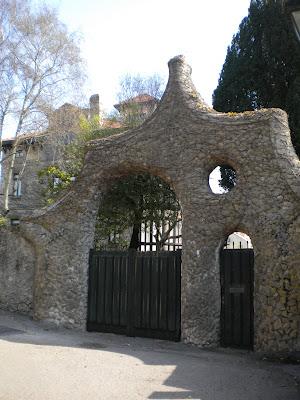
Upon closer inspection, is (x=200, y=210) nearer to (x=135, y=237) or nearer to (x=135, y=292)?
(x=135, y=292)

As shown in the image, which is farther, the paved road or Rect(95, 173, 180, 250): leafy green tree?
Rect(95, 173, 180, 250): leafy green tree

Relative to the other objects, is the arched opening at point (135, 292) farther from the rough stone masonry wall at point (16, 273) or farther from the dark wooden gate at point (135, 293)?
the rough stone masonry wall at point (16, 273)

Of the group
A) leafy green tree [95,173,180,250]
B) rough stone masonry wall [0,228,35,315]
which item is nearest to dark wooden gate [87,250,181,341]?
rough stone masonry wall [0,228,35,315]

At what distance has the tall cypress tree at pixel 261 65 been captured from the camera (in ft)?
69.3

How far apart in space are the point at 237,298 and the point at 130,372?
3145 mm

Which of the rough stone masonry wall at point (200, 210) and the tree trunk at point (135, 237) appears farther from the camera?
the tree trunk at point (135, 237)

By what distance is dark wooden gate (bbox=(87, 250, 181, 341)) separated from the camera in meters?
10.4

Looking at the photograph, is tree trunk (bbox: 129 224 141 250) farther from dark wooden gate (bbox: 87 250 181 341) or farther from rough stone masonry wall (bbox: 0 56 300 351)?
dark wooden gate (bbox: 87 250 181 341)

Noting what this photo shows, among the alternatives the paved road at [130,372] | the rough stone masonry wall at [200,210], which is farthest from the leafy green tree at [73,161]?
the paved road at [130,372]

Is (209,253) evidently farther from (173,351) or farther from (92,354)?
(92,354)

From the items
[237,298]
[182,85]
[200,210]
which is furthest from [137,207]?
[237,298]

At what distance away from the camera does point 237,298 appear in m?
9.62

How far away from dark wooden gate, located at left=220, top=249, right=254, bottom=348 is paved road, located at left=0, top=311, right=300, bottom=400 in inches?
15.0

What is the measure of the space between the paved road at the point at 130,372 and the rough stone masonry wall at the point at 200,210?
1030 millimetres
